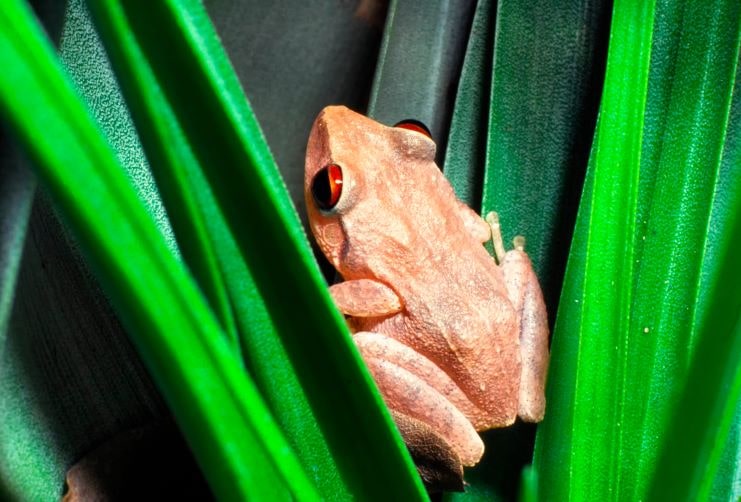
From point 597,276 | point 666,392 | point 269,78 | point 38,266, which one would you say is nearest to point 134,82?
point 38,266

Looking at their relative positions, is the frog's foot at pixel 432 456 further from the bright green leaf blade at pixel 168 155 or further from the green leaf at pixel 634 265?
the bright green leaf blade at pixel 168 155

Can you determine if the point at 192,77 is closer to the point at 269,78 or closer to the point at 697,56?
the point at 697,56

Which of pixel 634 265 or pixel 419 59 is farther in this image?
pixel 419 59

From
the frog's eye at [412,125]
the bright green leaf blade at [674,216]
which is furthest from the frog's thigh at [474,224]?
the bright green leaf blade at [674,216]

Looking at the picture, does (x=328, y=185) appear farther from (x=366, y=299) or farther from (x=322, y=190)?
(x=366, y=299)

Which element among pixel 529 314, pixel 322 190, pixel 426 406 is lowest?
pixel 426 406

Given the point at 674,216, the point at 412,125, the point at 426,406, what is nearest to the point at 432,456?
the point at 426,406
